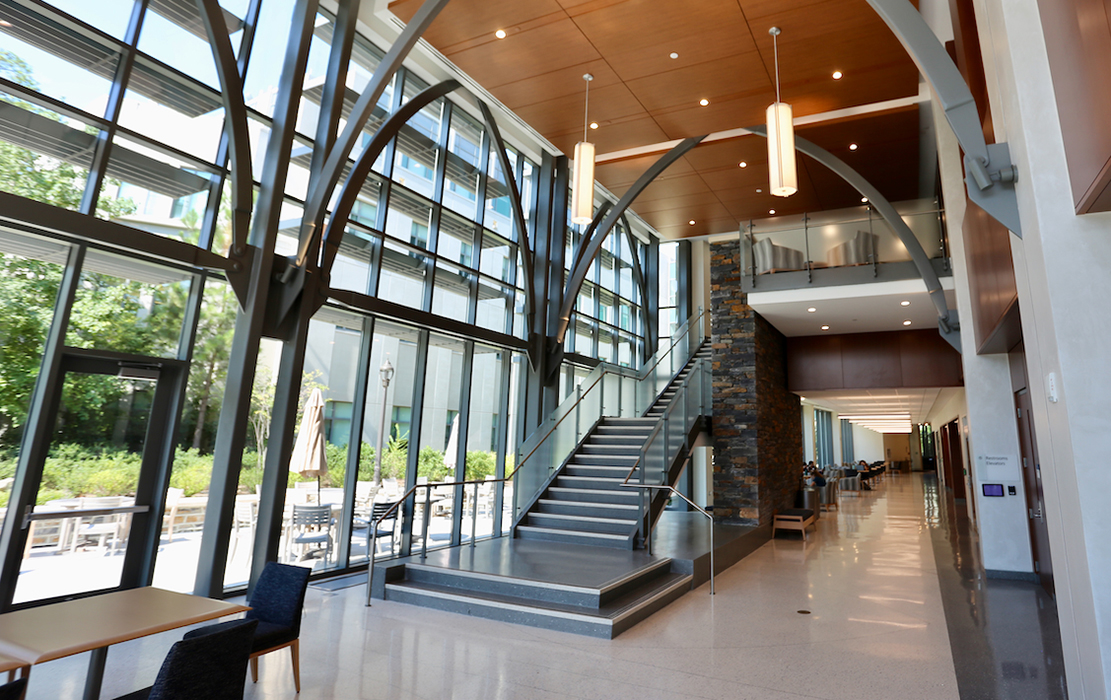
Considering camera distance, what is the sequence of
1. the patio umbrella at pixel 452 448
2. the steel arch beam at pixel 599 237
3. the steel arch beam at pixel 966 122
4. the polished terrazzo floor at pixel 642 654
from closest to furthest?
the steel arch beam at pixel 966 122, the polished terrazzo floor at pixel 642 654, the patio umbrella at pixel 452 448, the steel arch beam at pixel 599 237

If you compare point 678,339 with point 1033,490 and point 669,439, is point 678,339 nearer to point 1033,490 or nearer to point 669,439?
point 669,439

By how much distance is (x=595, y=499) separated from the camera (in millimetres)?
9352

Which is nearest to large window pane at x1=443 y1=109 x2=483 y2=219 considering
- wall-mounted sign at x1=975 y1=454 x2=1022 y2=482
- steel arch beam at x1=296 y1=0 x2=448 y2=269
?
steel arch beam at x1=296 y1=0 x2=448 y2=269

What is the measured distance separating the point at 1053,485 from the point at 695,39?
18.4ft

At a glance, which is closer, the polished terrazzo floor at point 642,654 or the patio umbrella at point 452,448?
the polished terrazzo floor at point 642,654

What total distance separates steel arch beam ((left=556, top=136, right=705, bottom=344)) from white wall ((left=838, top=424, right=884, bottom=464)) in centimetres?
3548

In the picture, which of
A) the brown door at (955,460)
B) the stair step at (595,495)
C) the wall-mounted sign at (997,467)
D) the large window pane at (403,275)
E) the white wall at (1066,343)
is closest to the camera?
the white wall at (1066,343)

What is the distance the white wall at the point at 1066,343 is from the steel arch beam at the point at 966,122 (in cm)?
11

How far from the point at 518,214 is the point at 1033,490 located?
323 inches

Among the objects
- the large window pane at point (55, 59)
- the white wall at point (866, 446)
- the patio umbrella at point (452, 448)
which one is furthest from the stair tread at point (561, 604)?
the white wall at point (866, 446)

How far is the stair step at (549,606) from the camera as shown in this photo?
5461mm

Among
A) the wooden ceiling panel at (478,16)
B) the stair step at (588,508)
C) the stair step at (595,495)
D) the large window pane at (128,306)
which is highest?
the wooden ceiling panel at (478,16)

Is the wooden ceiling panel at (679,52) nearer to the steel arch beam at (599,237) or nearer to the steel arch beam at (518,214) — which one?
the steel arch beam at (599,237)

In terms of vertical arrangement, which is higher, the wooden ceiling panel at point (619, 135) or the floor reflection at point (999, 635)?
the wooden ceiling panel at point (619, 135)
